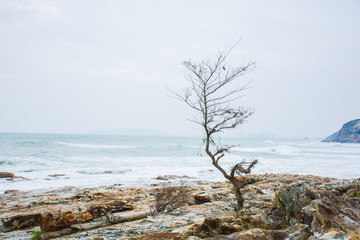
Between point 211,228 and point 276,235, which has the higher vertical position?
point 276,235

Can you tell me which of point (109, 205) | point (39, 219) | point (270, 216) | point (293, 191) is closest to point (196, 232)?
point (270, 216)

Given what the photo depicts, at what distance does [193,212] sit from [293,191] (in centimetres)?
282

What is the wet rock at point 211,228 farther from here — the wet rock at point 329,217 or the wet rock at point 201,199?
the wet rock at point 201,199

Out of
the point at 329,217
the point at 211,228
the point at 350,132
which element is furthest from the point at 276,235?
the point at 350,132

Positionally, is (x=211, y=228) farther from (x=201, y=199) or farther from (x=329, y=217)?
(x=201, y=199)

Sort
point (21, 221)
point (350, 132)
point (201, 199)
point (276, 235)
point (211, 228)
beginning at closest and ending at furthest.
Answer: point (276, 235)
point (211, 228)
point (21, 221)
point (201, 199)
point (350, 132)

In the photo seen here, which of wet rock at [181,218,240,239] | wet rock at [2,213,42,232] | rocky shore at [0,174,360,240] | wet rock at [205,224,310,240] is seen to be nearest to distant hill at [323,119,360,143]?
rocky shore at [0,174,360,240]

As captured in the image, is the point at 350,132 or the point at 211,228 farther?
the point at 350,132

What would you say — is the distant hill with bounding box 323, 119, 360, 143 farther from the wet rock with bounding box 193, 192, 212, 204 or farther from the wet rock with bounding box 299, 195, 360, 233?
the wet rock with bounding box 299, 195, 360, 233

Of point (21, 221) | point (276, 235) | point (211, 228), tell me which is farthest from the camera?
point (21, 221)

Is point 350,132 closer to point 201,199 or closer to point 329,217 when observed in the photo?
point 201,199

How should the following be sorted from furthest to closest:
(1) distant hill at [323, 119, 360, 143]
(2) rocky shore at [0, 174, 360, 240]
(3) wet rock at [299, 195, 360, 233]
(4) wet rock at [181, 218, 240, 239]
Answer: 1. (1) distant hill at [323, 119, 360, 143]
2. (4) wet rock at [181, 218, 240, 239]
3. (2) rocky shore at [0, 174, 360, 240]
4. (3) wet rock at [299, 195, 360, 233]

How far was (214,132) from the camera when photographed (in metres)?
7.62

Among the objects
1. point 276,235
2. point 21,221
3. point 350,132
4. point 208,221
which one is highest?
point 350,132
